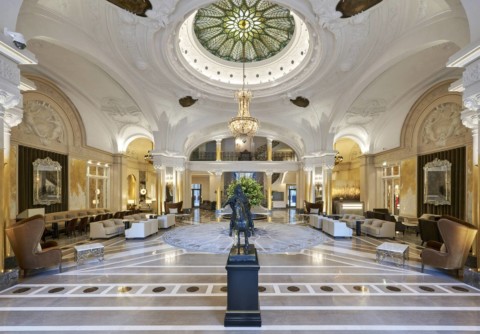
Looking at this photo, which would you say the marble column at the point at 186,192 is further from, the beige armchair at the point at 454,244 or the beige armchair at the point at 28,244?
the beige armchair at the point at 454,244

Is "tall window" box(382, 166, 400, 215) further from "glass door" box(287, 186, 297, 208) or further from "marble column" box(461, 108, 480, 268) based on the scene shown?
"glass door" box(287, 186, 297, 208)

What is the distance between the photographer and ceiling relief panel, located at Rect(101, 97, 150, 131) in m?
11.0

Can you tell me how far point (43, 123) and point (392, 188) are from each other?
16513mm

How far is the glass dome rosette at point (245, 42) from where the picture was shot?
934 cm

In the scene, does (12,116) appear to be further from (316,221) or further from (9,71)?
(316,221)

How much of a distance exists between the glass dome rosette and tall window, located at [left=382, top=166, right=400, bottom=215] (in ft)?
23.9

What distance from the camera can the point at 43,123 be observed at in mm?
9305

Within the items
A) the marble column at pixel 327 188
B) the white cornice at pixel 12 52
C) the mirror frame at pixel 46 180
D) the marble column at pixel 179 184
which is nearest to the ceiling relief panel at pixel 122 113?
the marble column at pixel 179 184

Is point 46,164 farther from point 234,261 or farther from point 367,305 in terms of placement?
point 367,305

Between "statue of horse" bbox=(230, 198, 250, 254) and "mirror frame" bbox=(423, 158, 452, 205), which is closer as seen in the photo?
"statue of horse" bbox=(230, 198, 250, 254)

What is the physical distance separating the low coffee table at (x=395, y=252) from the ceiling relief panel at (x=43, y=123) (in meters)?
12.0

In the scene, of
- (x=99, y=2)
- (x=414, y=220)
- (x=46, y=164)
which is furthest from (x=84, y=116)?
(x=414, y=220)

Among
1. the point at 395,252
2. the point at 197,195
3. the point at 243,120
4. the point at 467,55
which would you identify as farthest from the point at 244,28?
the point at 197,195

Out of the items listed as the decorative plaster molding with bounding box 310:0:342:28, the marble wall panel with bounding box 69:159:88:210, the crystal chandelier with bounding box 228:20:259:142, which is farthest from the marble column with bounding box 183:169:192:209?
the decorative plaster molding with bounding box 310:0:342:28
